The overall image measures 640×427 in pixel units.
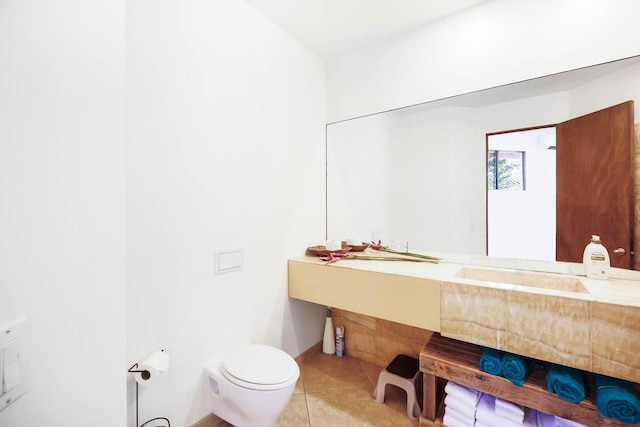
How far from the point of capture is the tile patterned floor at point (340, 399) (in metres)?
1.59

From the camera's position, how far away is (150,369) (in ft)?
4.01

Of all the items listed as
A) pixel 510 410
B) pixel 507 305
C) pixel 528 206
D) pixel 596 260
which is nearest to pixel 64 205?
pixel 507 305

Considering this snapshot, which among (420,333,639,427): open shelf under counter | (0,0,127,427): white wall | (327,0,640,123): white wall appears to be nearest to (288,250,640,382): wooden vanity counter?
(420,333,639,427): open shelf under counter

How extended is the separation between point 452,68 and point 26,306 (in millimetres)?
2266

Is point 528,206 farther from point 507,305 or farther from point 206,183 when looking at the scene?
point 206,183

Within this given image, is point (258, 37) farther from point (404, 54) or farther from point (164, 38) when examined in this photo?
point (404, 54)

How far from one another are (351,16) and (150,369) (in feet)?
7.51

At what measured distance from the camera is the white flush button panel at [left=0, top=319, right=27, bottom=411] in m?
0.58

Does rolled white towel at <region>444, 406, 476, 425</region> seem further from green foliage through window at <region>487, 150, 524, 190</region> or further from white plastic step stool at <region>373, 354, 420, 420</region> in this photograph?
green foliage through window at <region>487, 150, 524, 190</region>

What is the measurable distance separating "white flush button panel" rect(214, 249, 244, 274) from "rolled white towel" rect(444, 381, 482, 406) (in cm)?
A: 134

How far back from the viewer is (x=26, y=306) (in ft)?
A: 2.06

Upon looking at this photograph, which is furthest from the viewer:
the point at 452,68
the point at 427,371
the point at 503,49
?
the point at 452,68

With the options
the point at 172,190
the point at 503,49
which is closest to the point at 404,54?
the point at 503,49

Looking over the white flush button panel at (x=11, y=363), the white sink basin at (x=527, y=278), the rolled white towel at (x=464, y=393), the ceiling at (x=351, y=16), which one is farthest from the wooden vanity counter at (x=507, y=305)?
the ceiling at (x=351, y=16)
